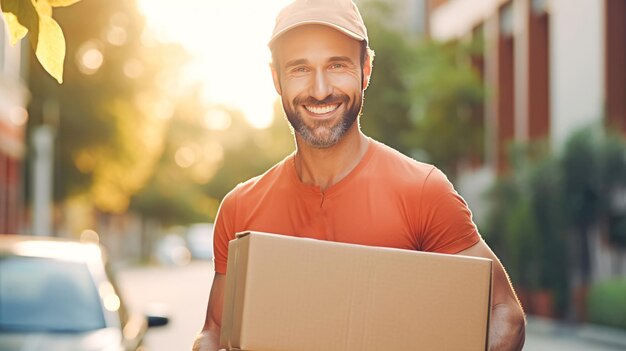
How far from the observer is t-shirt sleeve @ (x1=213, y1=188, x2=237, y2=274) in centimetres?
345

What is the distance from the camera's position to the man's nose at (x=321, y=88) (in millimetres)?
3205

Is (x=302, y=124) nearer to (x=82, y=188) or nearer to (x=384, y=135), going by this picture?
(x=384, y=135)

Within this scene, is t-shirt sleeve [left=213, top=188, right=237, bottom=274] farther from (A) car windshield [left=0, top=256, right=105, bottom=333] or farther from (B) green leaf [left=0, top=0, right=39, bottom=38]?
(A) car windshield [left=0, top=256, right=105, bottom=333]

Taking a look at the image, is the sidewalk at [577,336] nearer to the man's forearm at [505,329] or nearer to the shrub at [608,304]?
the shrub at [608,304]

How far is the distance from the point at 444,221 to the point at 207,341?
2.31 feet

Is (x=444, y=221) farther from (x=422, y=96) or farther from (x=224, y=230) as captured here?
(x=422, y=96)

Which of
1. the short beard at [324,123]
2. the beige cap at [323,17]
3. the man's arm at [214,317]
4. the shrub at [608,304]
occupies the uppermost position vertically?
the beige cap at [323,17]

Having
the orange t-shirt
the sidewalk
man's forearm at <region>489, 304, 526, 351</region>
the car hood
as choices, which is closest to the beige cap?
the orange t-shirt

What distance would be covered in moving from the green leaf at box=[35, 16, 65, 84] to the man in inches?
A: 21.5

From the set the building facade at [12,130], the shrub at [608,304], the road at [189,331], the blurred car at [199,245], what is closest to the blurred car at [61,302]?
the road at [189,331]

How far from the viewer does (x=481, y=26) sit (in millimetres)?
33094

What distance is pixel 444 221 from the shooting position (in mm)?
3166

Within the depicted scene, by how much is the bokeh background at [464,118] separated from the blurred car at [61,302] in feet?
39.6

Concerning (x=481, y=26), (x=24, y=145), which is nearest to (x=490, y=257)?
(x=481, y=26)
